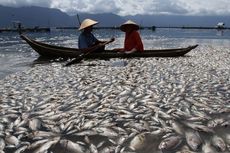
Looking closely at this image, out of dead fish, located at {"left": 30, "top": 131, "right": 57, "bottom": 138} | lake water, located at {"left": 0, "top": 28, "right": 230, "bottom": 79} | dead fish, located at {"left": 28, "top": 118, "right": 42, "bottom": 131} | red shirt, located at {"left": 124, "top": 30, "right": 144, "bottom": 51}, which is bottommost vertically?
lake water, located at {"left": 0, "top": 28, "right": 230, "bottom": 79}

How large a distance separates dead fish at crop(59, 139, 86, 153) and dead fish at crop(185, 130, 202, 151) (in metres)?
1.79

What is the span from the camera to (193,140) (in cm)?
592

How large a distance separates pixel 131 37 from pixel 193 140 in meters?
14.3

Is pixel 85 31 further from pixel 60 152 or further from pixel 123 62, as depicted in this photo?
pixel 60 152

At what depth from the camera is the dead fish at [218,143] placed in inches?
221

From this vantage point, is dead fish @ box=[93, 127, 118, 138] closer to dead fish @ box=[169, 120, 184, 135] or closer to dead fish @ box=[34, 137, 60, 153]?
dead fish @ box=[34, 137, 60, 153]

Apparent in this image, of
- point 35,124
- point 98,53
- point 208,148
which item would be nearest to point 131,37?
point 98,53

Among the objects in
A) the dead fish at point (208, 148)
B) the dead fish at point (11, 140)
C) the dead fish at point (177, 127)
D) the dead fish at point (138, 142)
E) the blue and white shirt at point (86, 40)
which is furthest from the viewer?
the blue and white shirt at point (86, 40)

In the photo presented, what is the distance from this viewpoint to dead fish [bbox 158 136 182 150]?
5684 millimetres

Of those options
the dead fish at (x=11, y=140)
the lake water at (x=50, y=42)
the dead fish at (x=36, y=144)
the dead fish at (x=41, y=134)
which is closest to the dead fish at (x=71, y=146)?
the dead fish at (x=36, y=144)

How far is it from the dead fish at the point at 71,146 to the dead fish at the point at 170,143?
4.29 ft

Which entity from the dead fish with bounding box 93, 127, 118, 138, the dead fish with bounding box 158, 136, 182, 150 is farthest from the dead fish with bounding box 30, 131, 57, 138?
the dead fish with bounding box 158, 136, 182, 150

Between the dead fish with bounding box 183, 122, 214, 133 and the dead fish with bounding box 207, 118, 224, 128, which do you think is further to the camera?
the dead fish with bounding box 207, 118, 224, 128

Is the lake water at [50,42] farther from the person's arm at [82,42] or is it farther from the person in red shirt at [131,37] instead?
the person in red shirt at [131,37]
